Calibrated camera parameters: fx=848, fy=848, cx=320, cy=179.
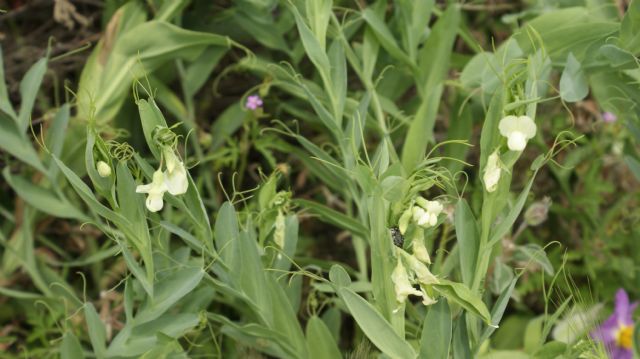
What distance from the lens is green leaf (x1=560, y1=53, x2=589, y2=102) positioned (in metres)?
0.90

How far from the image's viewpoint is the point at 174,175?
26.7 inches

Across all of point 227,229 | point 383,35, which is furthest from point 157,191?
point 383,35

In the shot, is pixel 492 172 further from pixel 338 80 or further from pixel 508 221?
pixel 338 80

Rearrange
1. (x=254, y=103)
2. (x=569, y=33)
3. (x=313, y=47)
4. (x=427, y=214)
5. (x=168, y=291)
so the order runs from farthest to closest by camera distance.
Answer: (x=254, y=103) < (x=569, y=33) < (x=313, y=47) < (x=168, y=291) < (x=427, y=214)

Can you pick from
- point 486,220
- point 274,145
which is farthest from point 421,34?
point 486,220

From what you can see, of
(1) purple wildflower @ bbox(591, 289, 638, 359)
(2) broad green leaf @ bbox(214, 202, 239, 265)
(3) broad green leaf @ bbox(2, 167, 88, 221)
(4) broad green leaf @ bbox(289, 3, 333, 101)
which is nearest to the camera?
(2) broad green leaf @ bbox(214, 202, 239, 265)

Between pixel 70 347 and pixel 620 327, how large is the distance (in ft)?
2.33

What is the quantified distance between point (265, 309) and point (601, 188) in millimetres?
636

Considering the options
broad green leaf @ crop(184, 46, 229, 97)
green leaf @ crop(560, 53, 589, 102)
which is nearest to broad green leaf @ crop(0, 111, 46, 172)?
broad green leaf @ crop(184, 46, 229, 97)

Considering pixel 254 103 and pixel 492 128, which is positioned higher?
pixel 492 128

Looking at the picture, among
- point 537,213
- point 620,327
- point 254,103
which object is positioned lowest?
point 620,327

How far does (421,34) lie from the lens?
3.38 ft

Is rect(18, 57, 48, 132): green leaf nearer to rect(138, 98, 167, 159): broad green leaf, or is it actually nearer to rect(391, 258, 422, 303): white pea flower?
rect(138, 98, 167, 159): broad green leaf

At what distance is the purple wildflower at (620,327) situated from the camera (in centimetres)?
110
